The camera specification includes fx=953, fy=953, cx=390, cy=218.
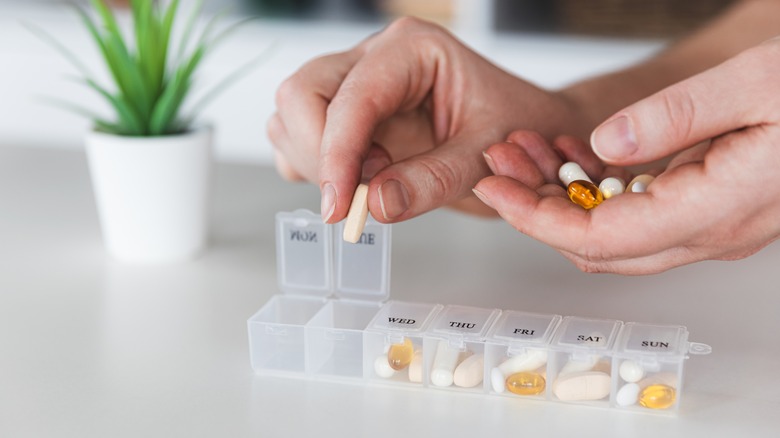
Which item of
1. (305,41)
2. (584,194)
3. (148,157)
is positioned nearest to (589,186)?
(584,194)

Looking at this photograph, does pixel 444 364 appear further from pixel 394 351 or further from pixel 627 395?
pixel 627 395

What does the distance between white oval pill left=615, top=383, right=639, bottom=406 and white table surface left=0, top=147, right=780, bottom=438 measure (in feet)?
0.04

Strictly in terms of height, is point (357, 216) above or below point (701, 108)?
below

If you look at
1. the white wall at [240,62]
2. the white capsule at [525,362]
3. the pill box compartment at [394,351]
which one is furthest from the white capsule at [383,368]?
the white wall at [240,62]

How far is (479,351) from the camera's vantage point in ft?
2.99

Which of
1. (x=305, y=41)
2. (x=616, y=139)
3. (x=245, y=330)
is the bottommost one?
(x=245, y=330)

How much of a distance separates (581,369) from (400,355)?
0.17 meters

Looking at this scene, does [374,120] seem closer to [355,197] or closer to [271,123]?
[355,197]

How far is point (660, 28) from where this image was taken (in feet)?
9.98

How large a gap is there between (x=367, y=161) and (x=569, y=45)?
6.65 feet

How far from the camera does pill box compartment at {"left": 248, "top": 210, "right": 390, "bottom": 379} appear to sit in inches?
37.1

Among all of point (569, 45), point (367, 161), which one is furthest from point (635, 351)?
point (569, 45)

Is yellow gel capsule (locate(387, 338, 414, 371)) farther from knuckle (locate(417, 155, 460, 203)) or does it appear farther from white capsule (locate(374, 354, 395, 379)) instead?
knuckle (locate(417, 155, 460, 203))

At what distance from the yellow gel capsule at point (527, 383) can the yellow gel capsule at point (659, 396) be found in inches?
3.7
